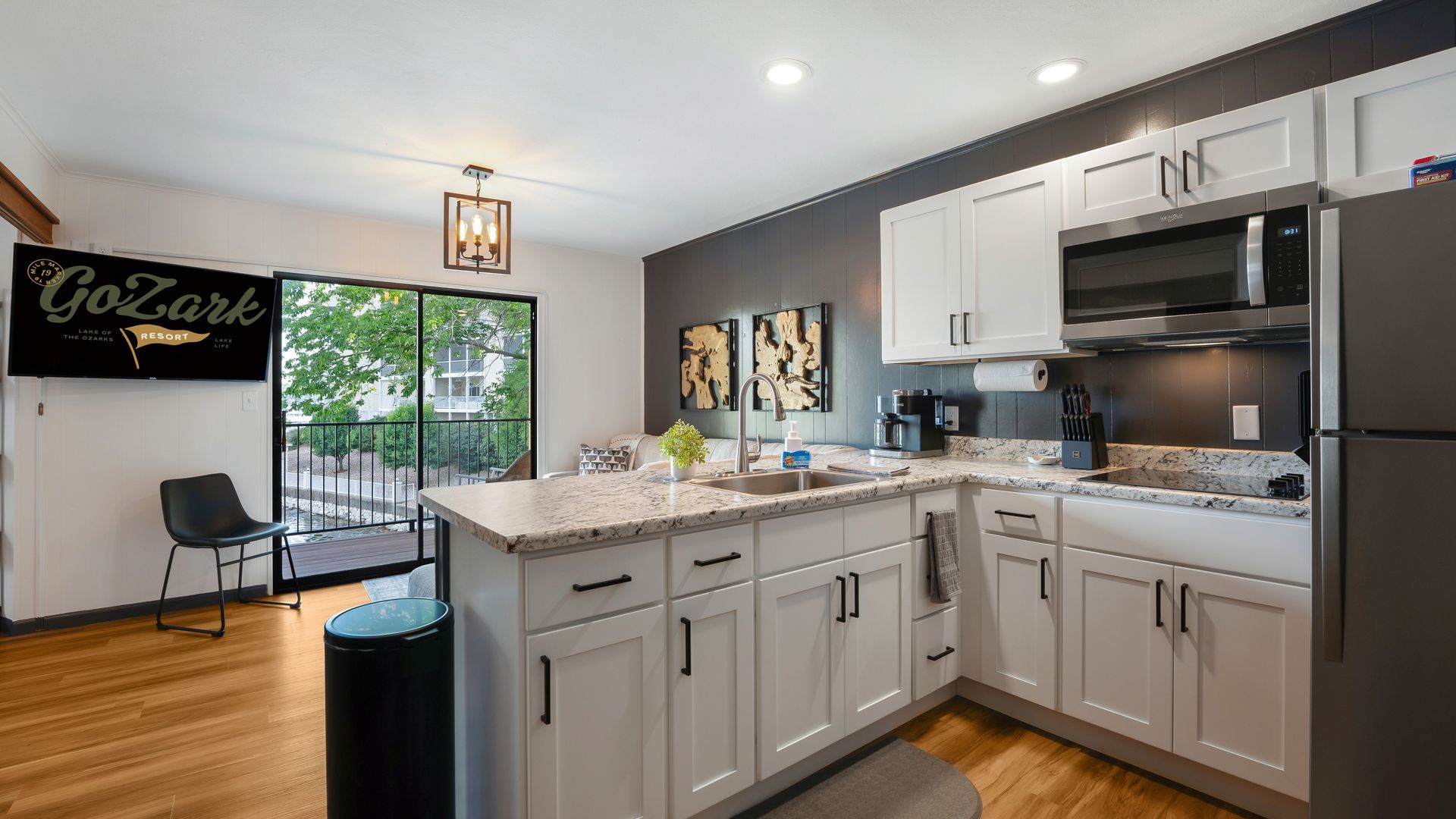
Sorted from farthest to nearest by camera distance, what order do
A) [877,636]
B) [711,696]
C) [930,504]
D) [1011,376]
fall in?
[1011,376] < [930,504] < [877,636] < [711,696]

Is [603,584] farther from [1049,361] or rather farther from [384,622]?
[1049,361]

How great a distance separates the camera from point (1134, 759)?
2078 millimetres

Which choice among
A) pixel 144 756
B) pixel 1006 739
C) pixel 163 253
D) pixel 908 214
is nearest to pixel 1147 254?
pixel 908 214

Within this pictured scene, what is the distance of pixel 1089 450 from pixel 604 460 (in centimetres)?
343

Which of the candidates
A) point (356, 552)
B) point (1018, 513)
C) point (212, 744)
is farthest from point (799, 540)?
point (356, 552)

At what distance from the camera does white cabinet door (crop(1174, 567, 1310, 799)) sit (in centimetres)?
170

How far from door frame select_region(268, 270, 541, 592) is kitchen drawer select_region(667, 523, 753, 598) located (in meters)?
3.39

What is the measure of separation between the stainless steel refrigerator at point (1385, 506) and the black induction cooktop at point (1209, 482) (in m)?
0.39

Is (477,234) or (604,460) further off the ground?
(477,234)

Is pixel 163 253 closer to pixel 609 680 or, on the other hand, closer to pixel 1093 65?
pixel 609 680

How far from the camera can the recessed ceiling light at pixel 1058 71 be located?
2.34 metres

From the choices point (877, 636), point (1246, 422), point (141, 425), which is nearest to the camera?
point (877, 636)

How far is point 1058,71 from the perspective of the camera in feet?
7.88

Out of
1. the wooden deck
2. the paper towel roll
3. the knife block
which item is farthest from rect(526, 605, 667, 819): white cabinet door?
the wooden deck
